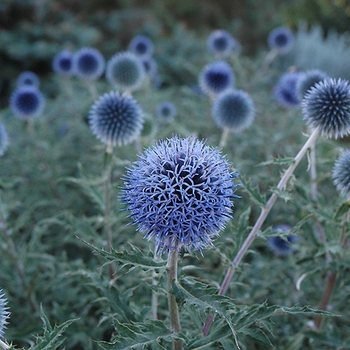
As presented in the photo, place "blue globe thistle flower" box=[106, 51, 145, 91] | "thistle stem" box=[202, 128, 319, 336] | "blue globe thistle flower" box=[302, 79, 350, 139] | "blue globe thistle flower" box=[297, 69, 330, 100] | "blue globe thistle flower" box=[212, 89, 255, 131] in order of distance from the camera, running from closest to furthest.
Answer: "thistle stem" box=[202, 128, 319, 336], "blue globe thistle flower" box=[302, 79, 350, 139], "blue globe thistle flower" box=[297, 69, 330, 100], "blue globe thistle flower" box=[212, 89, 255, 131], "blue globe thistle flower" box=[106, 51, 145, 91]

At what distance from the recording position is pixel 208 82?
446cm

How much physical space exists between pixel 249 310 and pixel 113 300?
644 mm

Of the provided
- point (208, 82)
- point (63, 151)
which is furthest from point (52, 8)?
point (208, 82)

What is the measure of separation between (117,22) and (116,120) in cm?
771

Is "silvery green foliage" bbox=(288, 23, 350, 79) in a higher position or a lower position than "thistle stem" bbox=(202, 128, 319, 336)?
higher

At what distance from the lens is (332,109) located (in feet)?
7.52

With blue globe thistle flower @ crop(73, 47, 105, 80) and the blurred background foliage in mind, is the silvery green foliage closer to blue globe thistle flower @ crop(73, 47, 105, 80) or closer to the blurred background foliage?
the blurred background foliage

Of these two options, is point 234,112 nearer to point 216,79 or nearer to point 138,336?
point 216,79

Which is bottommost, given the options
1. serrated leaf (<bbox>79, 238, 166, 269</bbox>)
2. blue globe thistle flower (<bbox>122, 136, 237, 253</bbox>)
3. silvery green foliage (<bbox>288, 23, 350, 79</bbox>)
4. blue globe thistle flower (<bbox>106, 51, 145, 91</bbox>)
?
serrated leaf (<bbox>79, 238, 166, 269</bbox>)

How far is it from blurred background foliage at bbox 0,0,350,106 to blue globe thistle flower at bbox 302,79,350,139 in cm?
678

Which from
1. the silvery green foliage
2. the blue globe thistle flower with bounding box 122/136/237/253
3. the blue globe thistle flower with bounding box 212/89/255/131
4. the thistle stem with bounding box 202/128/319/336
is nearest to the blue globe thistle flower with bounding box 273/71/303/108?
the blue globe thistle flower with bounding box 212/89/255/131

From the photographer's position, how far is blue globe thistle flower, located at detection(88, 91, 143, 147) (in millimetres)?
3031

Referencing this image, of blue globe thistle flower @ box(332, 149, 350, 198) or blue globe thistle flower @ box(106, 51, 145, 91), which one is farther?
blue globe thistle flower @ box(106, 51, 145, 91)

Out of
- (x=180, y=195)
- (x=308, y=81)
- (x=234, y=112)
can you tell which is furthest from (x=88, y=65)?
(x=180, y=195)
